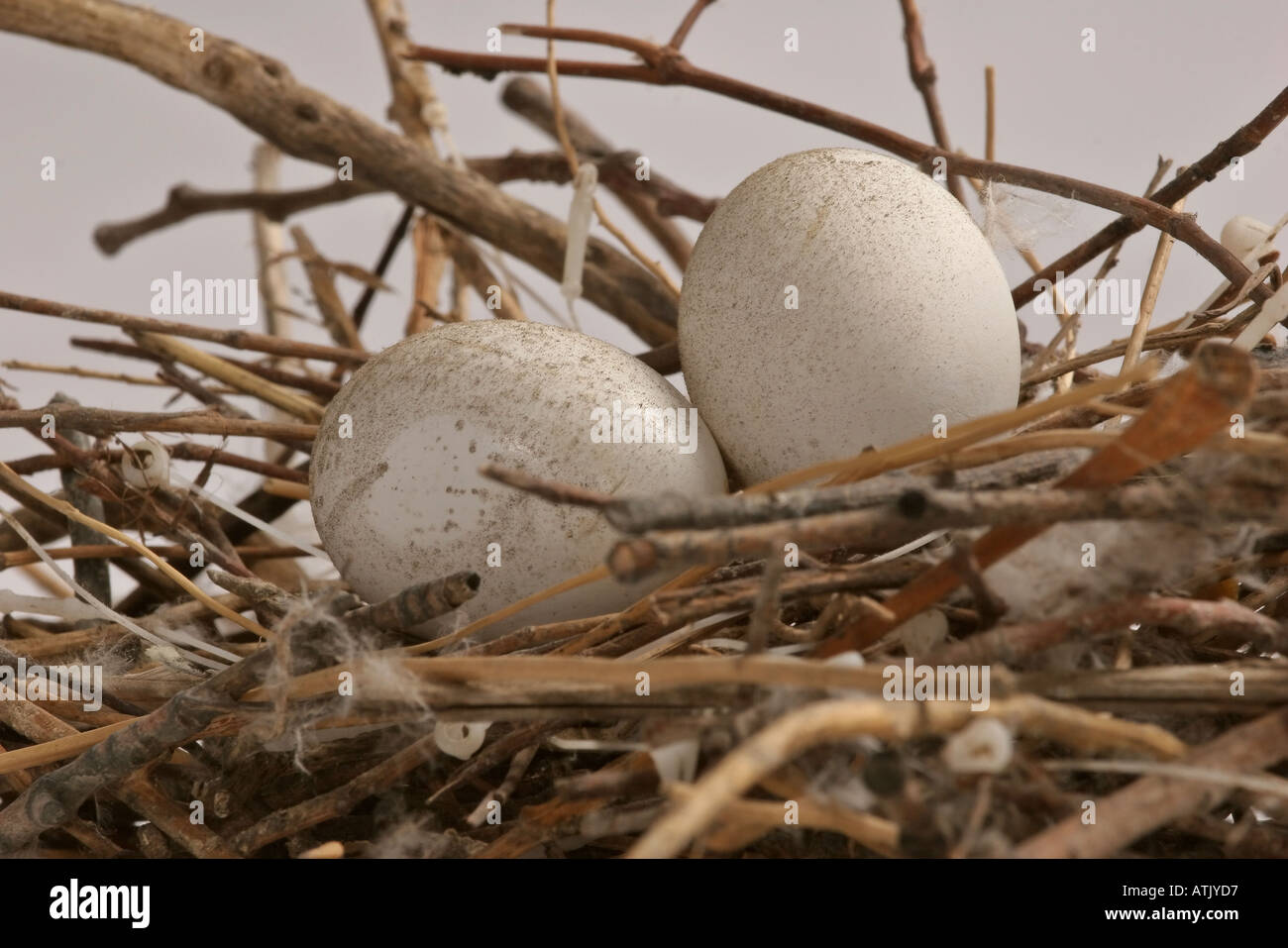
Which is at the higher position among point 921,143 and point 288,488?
point 921,143

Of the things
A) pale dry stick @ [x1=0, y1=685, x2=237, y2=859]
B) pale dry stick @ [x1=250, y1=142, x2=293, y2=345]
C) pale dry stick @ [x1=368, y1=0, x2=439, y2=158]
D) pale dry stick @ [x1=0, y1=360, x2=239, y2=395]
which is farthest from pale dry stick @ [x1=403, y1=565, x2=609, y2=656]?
pale dry stick @ [x1=250, y1=142, x2=293, y2=345]

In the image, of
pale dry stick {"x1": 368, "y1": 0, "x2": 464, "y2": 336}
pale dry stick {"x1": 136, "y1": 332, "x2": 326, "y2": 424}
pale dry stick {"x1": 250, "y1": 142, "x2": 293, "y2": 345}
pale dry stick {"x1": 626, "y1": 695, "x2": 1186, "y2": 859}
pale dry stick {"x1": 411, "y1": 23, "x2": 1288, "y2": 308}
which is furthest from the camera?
pale dry stick {"x1": 250, "y1": 142, "x2": 293, "y2": 345}

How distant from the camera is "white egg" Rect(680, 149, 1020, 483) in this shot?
0.60m

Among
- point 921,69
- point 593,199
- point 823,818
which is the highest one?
point 921,69

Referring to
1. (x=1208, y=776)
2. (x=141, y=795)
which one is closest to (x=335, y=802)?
(x=141, y=795)

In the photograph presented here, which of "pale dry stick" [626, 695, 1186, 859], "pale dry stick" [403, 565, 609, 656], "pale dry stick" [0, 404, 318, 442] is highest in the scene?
"pale dry stick" [0, 404, 318, 442]

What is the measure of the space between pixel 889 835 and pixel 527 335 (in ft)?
1.12

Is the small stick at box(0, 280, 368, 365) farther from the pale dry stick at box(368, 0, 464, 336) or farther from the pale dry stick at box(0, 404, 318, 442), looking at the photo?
the pale dry stick at box(368, 0, 464, 336)

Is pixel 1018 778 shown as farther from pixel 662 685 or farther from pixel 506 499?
pixel 506 499

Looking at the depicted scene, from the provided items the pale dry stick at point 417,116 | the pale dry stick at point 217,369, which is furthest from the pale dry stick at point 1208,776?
the pale dry stick at point 417,116

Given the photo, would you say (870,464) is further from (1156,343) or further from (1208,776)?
(1156,343)

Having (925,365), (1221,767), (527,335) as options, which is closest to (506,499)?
(527,335)

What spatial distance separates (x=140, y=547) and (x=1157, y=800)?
0.51 metres

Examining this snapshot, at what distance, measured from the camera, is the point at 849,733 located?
364mm
